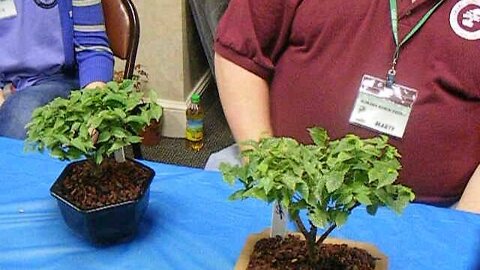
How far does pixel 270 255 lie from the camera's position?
92cm

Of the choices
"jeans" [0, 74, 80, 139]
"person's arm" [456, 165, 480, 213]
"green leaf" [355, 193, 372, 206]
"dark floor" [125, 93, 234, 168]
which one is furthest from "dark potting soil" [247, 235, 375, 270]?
"dark floor" [125, 93, 234, 168]

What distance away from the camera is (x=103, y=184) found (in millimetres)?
1024

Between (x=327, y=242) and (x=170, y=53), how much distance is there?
1.95 m

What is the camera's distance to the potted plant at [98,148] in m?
0.99

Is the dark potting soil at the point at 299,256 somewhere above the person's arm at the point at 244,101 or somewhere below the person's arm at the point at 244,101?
below

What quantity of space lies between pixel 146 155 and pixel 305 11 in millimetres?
1493

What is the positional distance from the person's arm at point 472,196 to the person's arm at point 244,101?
399 millimetres

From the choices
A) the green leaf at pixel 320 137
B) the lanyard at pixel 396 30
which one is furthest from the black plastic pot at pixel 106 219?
the lanyard at pixel 396 30

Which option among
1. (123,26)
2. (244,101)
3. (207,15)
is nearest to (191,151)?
(207,15)

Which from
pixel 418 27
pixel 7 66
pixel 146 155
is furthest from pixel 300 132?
pixel 146 155

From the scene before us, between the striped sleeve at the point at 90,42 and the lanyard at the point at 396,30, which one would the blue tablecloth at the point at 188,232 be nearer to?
the lanyard at the point at 396,30

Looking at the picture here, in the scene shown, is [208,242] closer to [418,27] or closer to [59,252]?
[59,252]

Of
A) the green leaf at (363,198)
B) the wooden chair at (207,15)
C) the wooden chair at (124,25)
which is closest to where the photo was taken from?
the green leaf at (363,198)

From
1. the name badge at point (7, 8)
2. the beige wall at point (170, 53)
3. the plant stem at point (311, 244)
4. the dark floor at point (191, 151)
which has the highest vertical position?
the name badge at point (7, 8)
